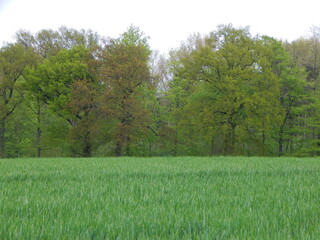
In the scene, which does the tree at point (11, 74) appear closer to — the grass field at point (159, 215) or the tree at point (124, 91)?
the tree at point (124, 91)

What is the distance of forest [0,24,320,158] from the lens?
2470 cm

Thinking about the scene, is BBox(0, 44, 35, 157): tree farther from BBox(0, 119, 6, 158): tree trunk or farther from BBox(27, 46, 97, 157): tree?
BBox(27, 46, 97, 157): tree

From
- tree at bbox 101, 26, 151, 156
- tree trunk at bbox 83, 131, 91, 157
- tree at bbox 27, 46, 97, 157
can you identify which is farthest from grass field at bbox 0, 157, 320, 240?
tree trunk at bbox 83, 131, 91, 157

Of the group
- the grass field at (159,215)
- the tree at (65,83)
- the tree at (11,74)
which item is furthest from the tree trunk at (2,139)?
the grass field at (159,215)

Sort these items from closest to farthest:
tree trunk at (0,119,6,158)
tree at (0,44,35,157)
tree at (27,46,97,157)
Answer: tree at (27,46,97,157)
tree at (0,44,35,157)
tree trunk at (0,119,6,158)

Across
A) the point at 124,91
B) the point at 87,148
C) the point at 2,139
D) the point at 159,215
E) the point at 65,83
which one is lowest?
the point at 159,215

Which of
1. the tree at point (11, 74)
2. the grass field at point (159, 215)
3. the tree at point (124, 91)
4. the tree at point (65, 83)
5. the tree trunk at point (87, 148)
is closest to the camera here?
the grass field at point (159, 215)

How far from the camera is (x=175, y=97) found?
1235 inches

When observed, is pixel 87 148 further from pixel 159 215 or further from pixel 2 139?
A: pixel 159 215

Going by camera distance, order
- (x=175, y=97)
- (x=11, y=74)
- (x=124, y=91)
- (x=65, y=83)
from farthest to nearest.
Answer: (x=175, y=97) < (x=11, y=74) < (x=65, y=83) < (x=124, y=91)

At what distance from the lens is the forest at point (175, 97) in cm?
2470

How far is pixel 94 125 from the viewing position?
24875 millimetres

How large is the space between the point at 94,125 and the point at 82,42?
1431 cm

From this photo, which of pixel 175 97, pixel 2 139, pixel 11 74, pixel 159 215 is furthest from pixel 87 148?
pixel 159 215
